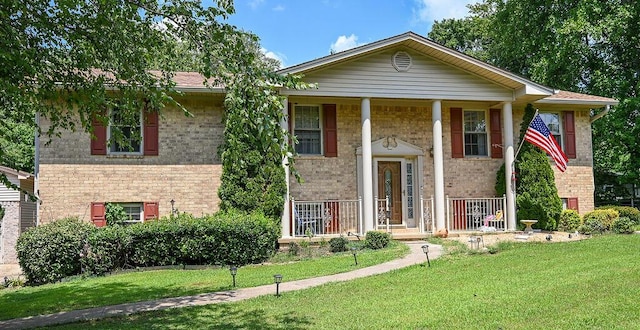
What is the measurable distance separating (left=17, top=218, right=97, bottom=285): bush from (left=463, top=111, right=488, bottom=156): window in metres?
11.6

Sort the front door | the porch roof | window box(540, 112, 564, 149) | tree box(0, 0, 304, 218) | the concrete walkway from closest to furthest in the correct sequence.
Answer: tree box(0, 0, 304, 218)
the concrete walkway
the porch roof
the front door
window box(540, 112, 564, 149)

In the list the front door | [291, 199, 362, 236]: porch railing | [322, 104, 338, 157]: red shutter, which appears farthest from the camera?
the front door

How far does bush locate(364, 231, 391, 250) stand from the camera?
1345 cm

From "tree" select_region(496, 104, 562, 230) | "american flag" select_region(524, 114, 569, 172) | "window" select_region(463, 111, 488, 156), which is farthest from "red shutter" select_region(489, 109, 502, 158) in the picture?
"american flag" select_region(524, 114, 569, 172)

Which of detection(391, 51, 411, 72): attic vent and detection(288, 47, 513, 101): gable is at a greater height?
detection(391, 51, 411, 72): attic vent

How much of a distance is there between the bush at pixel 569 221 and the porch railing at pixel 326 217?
6576mm

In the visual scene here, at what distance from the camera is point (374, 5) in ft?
48.8

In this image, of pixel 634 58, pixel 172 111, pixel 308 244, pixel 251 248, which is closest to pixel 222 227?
pixel 251 248

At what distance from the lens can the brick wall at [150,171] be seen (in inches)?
556

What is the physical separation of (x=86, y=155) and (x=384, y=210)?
28.6 ft

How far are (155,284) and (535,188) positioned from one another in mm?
11336

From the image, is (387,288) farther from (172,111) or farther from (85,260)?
(172,111)

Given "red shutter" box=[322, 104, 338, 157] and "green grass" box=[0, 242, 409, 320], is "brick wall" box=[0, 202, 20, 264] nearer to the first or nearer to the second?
"green grass" box=[0, 242, 409, 320]

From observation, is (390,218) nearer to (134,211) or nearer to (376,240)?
(376,240)
